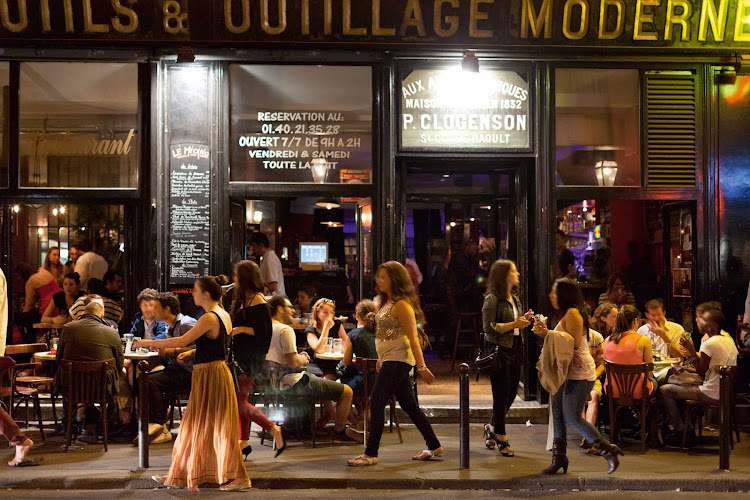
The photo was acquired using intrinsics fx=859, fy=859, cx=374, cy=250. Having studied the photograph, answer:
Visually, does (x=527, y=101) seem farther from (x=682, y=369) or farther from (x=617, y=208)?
(x=617, y=208)

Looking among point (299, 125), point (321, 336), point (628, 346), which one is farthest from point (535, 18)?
point (321, 336)

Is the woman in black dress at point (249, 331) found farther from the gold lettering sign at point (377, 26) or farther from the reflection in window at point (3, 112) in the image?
the reflection in window at point (3, 112)

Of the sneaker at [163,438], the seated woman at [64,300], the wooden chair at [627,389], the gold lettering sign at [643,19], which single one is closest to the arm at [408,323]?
the wooden chair at [627,389]

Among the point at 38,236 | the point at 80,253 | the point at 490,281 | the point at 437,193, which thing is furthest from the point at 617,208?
the point at 38,236

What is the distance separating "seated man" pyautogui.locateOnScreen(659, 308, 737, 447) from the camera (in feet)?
27.4

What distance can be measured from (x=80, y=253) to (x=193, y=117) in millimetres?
5291

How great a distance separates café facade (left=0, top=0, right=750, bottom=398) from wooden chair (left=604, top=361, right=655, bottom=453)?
6.05 ft

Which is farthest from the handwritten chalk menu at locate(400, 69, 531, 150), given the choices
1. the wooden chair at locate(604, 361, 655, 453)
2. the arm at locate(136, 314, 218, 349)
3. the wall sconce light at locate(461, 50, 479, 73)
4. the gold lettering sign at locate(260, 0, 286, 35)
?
the arm at locate(136, 314, 218, 349)

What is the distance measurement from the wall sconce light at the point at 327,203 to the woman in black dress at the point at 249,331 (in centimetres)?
671

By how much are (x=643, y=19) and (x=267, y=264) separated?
223 inches

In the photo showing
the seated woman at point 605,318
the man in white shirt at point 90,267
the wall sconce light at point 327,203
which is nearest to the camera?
the seated woman at point 605,318

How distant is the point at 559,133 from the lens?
10430mm

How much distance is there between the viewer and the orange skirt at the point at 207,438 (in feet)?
22.6

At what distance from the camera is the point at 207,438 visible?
22.6 ft
